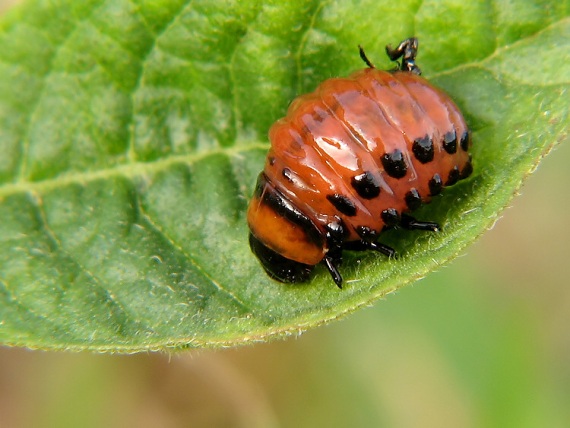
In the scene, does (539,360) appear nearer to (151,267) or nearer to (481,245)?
(481,245)

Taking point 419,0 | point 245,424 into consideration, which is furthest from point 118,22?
point 245,424

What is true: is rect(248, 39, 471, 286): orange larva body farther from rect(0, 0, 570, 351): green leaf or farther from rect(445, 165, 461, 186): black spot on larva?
rect(0, 0, 570, 351): green leaf

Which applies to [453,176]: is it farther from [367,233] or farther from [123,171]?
[123,171]

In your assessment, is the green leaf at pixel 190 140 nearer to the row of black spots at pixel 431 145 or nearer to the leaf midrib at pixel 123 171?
the leaf midrib at pixel 123 171

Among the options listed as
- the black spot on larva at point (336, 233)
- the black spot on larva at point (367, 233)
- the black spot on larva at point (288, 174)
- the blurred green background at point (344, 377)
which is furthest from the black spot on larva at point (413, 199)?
the blurred green background at point (344, 377)

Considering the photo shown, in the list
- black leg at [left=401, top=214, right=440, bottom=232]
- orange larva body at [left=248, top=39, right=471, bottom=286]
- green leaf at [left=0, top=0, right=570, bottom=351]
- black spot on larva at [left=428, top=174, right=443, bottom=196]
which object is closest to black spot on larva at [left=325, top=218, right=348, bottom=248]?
orange larva body at [left=248, top=39, right=471, bottom=286]

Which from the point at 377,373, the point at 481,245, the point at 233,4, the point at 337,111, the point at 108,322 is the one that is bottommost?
the point at 377,373

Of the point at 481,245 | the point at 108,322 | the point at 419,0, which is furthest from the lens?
the point at 481,245
